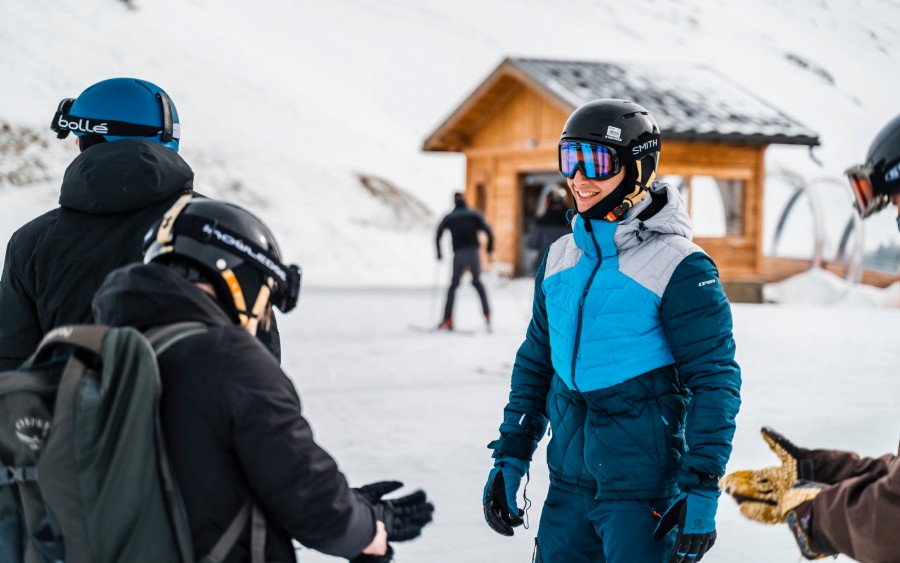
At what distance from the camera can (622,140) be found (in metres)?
2.58

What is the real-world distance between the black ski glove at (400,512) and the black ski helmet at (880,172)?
3.45ft

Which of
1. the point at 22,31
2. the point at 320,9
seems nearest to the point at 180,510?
the point at 22,31

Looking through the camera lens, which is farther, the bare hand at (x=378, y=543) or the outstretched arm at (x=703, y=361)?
the outstretched arm at (x=703, y=361)

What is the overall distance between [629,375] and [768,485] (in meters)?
0.49

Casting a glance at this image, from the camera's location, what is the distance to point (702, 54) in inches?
3174

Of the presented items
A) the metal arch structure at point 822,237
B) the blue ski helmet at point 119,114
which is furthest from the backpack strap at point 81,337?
the metal arch structure at point 822,237

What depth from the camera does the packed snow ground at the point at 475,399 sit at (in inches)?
171

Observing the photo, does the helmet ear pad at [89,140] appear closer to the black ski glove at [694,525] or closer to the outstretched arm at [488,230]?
the black ski glove at [694,525]

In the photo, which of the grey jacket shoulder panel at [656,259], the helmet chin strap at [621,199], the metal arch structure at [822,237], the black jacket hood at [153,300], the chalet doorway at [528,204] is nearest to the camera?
the black jacket hood at [153,300]

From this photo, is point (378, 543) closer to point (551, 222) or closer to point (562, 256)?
point (562, 256)

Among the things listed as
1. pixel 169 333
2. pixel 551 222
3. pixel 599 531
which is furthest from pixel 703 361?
pixel 551 222

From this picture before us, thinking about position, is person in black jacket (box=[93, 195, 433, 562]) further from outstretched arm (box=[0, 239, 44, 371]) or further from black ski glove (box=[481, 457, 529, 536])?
outstretched arm (box=[0, 239, 44, 371])

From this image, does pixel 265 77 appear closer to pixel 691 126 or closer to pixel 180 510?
pixel 691 126

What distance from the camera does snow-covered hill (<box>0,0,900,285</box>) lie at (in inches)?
1180
